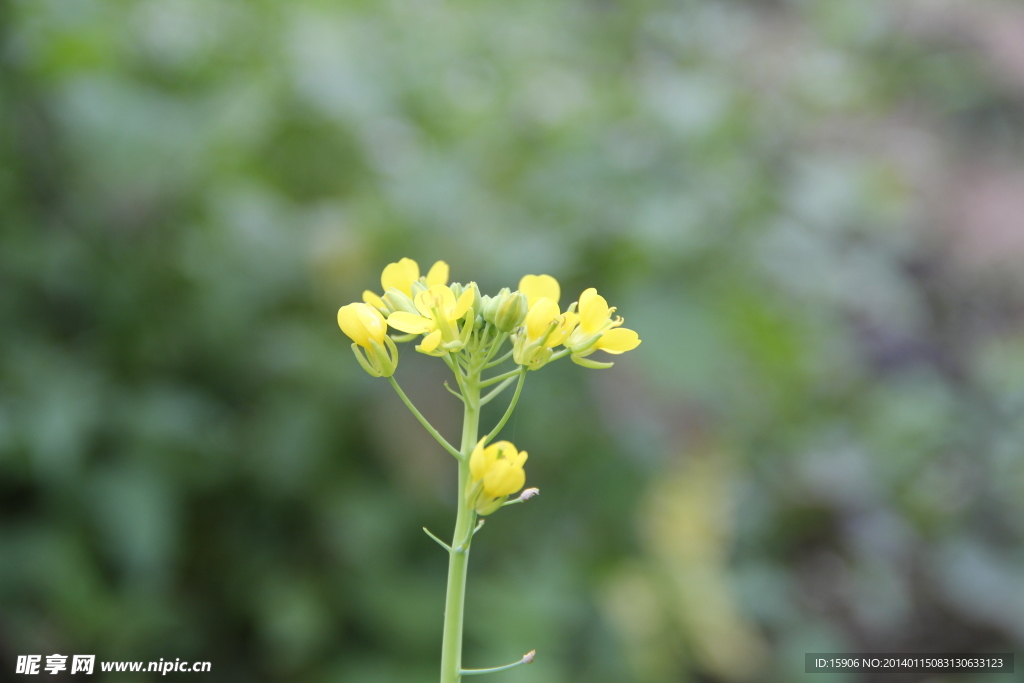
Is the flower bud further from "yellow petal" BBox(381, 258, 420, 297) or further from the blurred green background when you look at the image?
the blurred green background

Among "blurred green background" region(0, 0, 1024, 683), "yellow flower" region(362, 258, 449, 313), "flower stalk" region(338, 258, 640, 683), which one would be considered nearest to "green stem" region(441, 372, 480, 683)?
"flower stalk" region(338, 258, 640, 683)

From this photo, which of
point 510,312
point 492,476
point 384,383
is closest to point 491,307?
point 510,312

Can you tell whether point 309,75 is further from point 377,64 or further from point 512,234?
point 512,234

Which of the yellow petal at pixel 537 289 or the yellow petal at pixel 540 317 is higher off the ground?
the yellow petal at pixel 537 289

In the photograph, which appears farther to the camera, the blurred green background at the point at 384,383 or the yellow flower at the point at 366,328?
the blurred green background at the point at 384,383

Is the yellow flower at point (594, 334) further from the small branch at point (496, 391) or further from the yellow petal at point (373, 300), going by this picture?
the yellow petal at point (373, 300)

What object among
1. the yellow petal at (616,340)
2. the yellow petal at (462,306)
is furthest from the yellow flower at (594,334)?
the yellow petal at (462,306)

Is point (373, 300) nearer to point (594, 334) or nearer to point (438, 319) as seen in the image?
point (438, 319)
